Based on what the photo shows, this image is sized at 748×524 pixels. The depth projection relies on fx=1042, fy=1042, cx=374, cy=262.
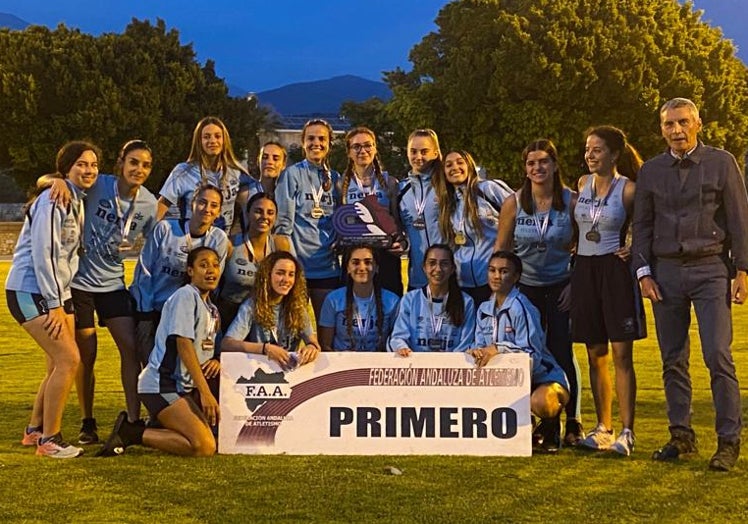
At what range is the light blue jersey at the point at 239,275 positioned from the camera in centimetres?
724

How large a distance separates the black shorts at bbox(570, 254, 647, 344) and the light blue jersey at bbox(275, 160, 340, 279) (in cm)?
191

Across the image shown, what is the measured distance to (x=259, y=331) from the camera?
274 inches

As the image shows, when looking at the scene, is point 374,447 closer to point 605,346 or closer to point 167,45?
point 605,346

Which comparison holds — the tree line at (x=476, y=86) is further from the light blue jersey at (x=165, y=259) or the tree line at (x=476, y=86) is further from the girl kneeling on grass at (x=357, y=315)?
the light blue jersey at (x=165, y=259)

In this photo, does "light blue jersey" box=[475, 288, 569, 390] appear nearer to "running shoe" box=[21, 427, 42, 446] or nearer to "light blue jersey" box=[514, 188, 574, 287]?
"light blue jersey" box=[514, 188, 574, 287]

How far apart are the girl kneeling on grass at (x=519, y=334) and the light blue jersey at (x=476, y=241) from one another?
18.4 inches

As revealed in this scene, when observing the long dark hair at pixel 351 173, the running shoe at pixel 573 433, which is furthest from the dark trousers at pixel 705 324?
the long dark hair at pixel 351 173

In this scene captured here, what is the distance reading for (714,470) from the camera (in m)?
6.19

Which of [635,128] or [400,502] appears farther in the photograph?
[635,128]

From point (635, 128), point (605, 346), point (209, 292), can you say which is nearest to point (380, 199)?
point (209, 292)

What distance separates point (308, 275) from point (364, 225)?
0.67m

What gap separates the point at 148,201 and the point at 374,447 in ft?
7.66

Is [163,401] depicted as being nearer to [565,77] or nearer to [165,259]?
[165,259]

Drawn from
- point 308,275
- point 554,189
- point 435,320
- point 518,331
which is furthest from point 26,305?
point 554,189
